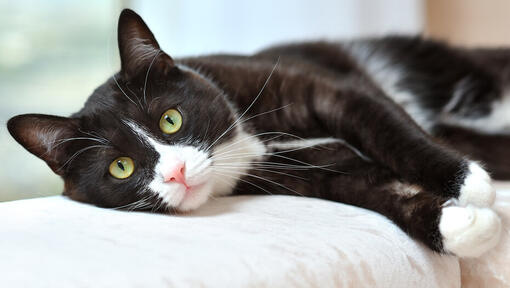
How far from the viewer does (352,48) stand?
2201mm

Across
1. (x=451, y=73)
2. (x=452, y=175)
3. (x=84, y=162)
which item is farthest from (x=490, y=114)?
(x=84, y=162)

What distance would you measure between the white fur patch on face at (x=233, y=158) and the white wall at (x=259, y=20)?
1054 millimetres

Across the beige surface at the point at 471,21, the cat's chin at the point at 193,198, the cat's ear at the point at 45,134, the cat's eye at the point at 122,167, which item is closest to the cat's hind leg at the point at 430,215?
the cat's chin at the point at 193,198

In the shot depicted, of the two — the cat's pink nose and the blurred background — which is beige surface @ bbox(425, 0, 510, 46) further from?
the cat's pink nose

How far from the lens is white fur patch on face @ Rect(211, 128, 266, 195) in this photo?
139 centimetres

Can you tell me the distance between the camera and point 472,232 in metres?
1.07

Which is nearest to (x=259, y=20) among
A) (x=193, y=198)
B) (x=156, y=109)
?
(x=156, y=109)

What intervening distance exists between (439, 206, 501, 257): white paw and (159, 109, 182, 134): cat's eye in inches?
25.5

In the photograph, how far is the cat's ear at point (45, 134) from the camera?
4.28 ft

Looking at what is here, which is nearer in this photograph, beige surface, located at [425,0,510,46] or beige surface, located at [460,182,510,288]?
beige surface, located at [460,182,510,288]

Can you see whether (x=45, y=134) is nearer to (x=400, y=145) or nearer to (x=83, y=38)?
(x=400, y=145)

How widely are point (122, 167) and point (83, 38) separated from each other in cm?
161

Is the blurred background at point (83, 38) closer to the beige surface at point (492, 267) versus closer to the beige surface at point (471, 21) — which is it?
the beige surface at point (471, 21)

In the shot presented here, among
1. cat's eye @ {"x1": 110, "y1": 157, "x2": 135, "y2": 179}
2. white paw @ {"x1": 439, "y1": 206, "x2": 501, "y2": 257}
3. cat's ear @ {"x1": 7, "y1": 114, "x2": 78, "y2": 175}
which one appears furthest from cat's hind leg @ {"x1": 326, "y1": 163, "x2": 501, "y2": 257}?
cat's ear @ {"x1": 7, "y1": 114, "x2": 78, "y2": 175}
